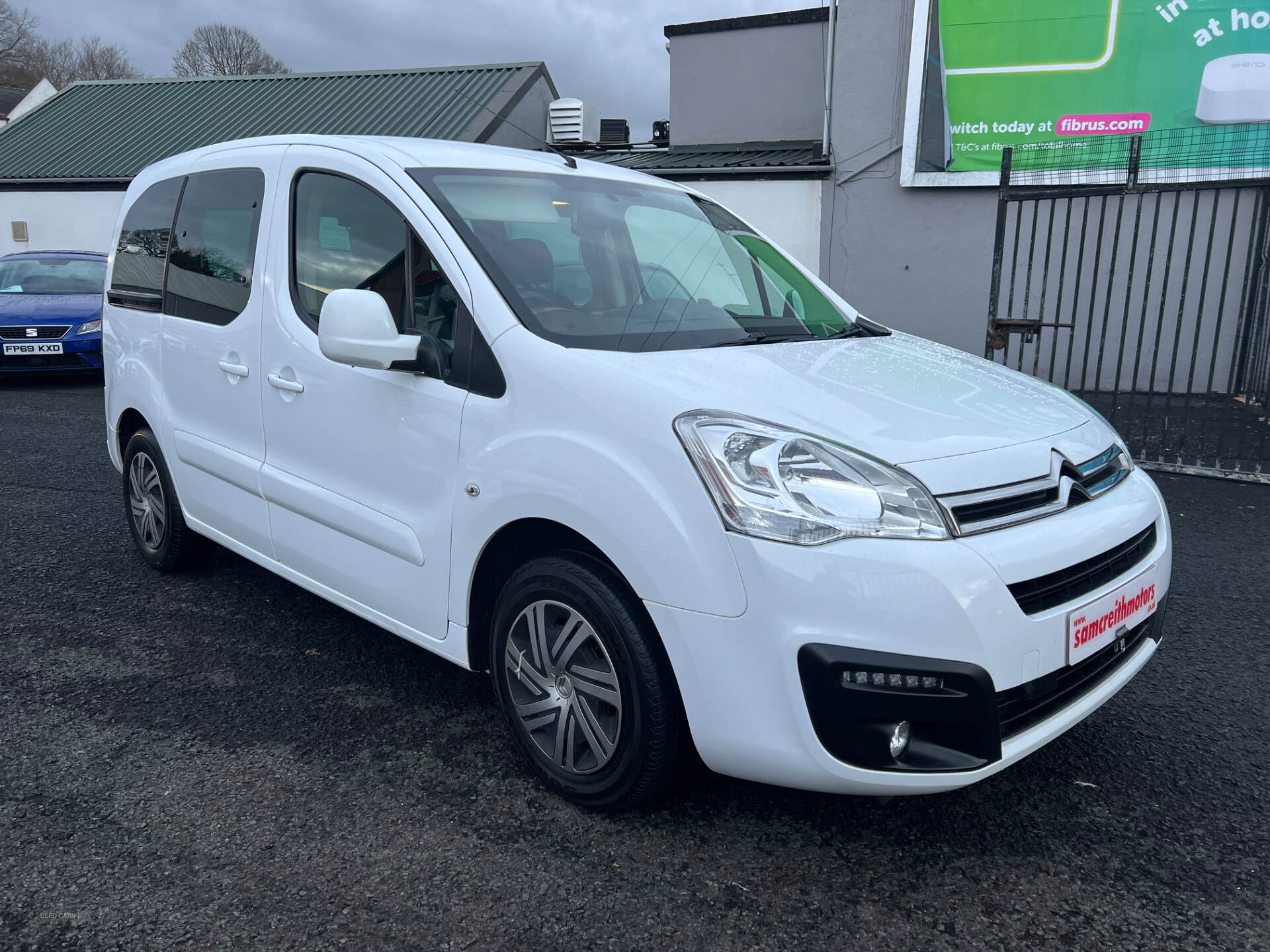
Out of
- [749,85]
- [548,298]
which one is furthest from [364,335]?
[749,85]

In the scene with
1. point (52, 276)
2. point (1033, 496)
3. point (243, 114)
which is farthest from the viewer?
point (243, 114)

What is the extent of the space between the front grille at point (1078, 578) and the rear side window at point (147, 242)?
3.63 meters

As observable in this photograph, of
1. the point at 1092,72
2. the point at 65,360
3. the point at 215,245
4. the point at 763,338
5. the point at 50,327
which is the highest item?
the point at 1092,72

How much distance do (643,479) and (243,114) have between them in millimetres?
21980

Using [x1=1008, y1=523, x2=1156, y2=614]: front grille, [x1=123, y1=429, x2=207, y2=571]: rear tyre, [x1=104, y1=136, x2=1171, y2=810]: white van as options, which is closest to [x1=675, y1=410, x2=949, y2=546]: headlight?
[x1=104, y1=136, x2=1171, y2=810]: white van

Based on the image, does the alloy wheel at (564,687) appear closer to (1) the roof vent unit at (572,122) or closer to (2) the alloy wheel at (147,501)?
(2) the alloy wheel at (147,501)

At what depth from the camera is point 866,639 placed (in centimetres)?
204

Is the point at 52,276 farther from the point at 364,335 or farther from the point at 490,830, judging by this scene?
the point at 490,830

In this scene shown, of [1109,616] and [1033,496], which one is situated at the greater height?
[1033,496]

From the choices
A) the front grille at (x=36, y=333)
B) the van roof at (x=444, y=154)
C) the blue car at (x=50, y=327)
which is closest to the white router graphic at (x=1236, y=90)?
the van roof at (x=444, y=154)

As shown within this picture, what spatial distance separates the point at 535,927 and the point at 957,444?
4.81 ft

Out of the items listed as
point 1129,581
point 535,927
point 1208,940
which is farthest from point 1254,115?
point 535,927

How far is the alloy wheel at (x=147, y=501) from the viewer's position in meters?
4.30

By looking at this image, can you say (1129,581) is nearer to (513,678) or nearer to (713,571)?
(713,571)
